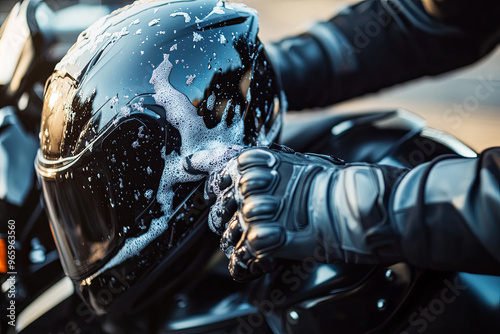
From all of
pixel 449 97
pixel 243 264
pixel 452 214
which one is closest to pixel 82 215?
pixel 243 264

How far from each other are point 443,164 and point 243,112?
12.5 inches

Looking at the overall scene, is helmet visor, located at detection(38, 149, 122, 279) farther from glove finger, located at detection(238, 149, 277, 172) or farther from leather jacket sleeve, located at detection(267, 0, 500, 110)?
leather jacket sleeve, located at detection(267, 0, 500, 110)

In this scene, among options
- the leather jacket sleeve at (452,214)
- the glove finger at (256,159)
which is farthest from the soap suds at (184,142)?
the leather jacket sleeve at (452,214)

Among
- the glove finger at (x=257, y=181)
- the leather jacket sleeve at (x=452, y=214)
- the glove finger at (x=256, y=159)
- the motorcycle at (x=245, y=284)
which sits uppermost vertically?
the glove finger at (x=256, y=159)

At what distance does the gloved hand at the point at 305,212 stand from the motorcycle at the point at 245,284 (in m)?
0.16

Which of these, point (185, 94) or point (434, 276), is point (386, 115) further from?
point (185, 94)

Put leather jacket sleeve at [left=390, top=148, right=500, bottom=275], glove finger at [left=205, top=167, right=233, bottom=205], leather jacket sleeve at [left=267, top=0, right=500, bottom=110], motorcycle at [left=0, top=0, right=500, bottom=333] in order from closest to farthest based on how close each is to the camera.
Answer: leather jacket sleeve at [left=390, top=148, right=500, bottom=275], glove finger at [left=205, top=167, right=233, bottom=205], motorcycle at [left=0, top=0, right=500, bottom=333], leather jacket sleeve at [left=267, top=0, right=500, bottom=110]

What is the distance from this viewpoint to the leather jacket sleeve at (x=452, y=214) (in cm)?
52

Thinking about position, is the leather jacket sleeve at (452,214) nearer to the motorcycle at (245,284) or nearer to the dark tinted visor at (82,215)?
the motorcycle at (245,284)

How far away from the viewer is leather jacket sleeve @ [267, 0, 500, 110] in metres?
0.97

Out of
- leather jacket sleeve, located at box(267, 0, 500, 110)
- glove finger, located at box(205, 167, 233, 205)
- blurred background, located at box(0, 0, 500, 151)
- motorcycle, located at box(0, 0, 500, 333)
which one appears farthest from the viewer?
blurred background, located at box(0, 0, 500, 151)

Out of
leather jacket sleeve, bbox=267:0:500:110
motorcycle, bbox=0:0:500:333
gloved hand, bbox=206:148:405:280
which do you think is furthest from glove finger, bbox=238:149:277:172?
leather jacket sleeve, bbox=267:0:500:110

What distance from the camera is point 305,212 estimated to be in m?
0.59

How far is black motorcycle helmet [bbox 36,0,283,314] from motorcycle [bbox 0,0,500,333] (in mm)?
131
